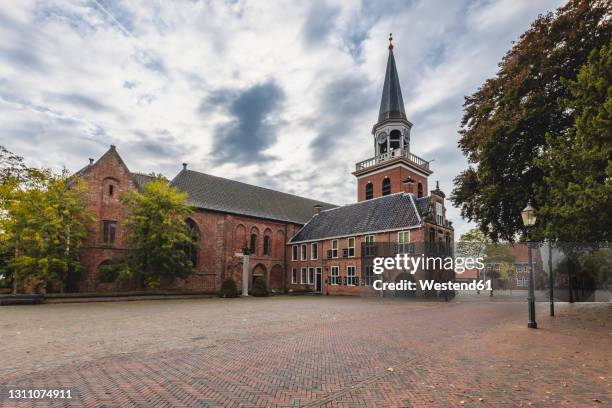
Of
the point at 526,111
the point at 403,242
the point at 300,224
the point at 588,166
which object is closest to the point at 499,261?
the point at 403,242

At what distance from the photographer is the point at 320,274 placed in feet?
129

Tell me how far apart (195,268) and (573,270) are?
114 feet

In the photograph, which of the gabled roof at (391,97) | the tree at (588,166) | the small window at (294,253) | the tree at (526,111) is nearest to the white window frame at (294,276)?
the small window at (294,253)

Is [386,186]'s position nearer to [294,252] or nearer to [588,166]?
[294,252]

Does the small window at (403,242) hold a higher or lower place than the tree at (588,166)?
lower

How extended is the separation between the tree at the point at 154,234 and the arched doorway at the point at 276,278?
15.4m

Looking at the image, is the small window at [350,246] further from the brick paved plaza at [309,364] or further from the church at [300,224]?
the brick paved plaza at [309,364]

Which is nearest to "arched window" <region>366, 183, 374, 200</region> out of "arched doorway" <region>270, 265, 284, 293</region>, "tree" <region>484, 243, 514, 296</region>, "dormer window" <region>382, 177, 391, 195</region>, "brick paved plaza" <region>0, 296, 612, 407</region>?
"dormer window" <region>382, 177, 391, 195</region>

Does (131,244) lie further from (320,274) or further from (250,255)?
(320,274)

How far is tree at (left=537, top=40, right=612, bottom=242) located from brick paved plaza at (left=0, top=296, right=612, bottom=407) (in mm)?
3688

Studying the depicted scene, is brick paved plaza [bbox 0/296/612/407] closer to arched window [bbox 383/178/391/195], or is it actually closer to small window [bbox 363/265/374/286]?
small window [bbox 363/265/374/286]

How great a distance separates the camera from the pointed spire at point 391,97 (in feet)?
140

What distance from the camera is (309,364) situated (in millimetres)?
7293

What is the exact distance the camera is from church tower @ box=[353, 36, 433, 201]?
40906 millimetres
